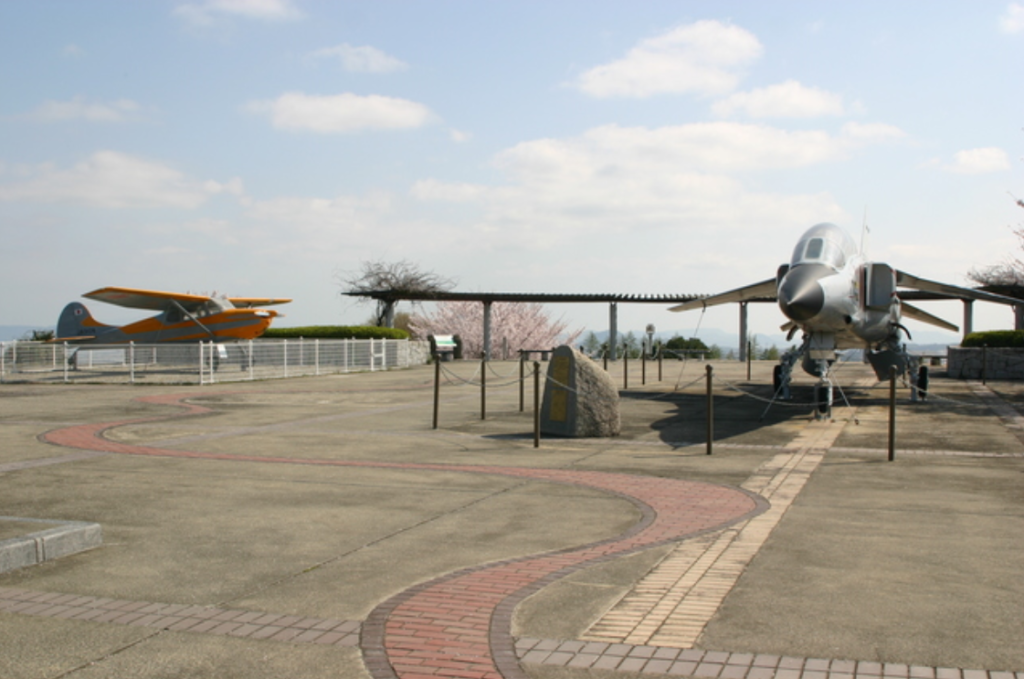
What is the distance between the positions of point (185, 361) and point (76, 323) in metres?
12.7

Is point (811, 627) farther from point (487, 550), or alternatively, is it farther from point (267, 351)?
point (267, 351)

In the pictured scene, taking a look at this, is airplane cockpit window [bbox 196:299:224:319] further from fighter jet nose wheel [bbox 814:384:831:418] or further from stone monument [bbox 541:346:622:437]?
fighter jet nose wheel [bbox 814:384:831:418]

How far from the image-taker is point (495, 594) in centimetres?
492

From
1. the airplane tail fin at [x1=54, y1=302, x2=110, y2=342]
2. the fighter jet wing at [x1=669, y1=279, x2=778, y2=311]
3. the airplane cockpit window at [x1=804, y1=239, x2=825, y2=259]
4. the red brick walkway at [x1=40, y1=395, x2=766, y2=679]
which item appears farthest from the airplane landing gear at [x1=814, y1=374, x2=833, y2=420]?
the airplane tail fin at [x1=54, y1=302, x2=110, y2=342]

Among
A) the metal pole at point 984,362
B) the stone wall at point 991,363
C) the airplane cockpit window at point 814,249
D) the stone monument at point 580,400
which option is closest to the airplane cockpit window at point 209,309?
the stone monument at point 580,400

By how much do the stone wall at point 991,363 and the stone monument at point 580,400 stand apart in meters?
19.8

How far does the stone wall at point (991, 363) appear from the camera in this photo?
27.9 metres

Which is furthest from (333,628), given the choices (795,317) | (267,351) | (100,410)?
(267,351)

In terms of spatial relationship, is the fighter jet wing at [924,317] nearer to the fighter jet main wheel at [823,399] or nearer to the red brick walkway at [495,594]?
the fighter jet main wheel at [823,399]

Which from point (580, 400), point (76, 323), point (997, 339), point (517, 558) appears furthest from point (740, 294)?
point (76, 323)

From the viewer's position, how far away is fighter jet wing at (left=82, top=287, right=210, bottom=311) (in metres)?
30.6

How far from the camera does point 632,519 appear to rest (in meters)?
7.11

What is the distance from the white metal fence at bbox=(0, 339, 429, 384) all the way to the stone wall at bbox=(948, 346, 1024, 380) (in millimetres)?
20883

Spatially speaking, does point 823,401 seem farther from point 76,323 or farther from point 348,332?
point 76,323
